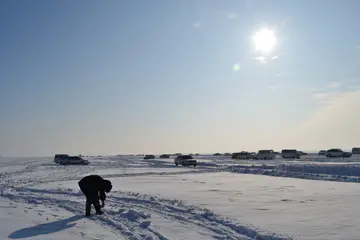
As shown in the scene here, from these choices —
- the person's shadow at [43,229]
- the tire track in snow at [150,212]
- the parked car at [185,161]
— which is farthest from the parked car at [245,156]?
the person's shadow at [43,229]

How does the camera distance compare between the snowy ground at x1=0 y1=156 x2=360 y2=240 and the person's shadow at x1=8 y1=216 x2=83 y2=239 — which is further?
the snowy ground at x1=0 y1=156 x2=360 y2=240

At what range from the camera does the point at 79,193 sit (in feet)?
62.7

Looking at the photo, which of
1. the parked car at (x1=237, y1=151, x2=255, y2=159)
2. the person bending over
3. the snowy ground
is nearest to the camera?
the snowy ground

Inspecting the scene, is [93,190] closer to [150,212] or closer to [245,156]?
[150,212]

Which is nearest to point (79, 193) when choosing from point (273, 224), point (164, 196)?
point (164, 196)

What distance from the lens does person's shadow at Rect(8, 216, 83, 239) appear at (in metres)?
9.67

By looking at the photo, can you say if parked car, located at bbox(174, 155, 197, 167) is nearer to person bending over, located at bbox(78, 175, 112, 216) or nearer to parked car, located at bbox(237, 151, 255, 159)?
parked car, located at bbox(237, 151, 255, 159)

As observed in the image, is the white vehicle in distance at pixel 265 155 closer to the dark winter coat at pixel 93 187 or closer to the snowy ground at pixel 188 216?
the snowy ground at pixel 188 216

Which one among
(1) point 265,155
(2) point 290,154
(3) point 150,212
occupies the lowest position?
(3) point 150,212

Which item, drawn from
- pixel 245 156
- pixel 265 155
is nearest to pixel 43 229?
pixel 265 155

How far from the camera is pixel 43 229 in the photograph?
10414mm

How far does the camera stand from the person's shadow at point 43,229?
9672 mm

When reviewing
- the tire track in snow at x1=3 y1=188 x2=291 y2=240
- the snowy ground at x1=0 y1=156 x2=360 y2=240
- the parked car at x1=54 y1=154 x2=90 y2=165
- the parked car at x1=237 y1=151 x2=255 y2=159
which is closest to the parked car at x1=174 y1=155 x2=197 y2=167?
the parked car at x1=54 y1=154 x2=90 y2=165

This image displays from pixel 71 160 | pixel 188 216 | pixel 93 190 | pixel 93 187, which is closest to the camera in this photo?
pixel 188 216
